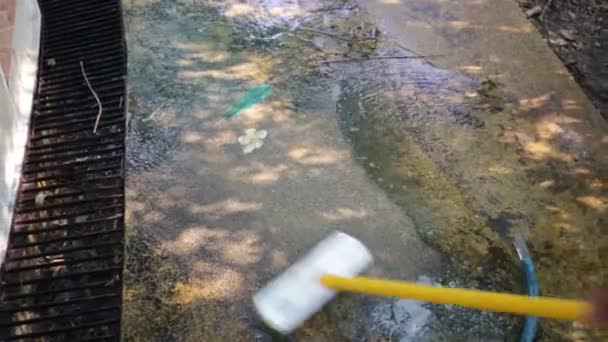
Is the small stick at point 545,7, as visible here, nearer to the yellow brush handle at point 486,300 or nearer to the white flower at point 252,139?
the white flower at point 252,139

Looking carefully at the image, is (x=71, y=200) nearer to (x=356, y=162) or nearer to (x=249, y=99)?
(x=249, y=99)

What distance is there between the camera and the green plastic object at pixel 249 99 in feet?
9.72

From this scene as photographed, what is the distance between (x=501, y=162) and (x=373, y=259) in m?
0.80

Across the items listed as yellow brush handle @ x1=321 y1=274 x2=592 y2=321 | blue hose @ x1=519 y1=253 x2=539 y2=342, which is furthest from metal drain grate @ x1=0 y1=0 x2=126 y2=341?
blue hose @ x1=519 y1=253 x2=539 y2=342

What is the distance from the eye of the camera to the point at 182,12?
11.7ft

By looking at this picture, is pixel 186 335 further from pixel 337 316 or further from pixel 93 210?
pixel 93 210

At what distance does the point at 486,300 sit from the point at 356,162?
1.32m

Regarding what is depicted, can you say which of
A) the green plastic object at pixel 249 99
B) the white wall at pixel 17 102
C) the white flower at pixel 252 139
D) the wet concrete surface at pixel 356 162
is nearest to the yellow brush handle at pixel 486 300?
the wet concrete surface at pixel 356 162

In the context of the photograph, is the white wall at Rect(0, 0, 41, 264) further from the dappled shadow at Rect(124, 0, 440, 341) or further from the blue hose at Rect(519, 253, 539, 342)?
the blue hose at Rect(519, 253, 539, 342)

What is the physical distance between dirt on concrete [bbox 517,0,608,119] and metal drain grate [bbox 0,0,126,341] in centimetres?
257

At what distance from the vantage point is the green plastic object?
2.96 m

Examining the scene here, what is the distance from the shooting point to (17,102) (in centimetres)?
300

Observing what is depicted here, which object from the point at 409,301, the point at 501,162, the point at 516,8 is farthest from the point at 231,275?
the point at 516,8

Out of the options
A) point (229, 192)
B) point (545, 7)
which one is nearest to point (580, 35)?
point (545, 7)
